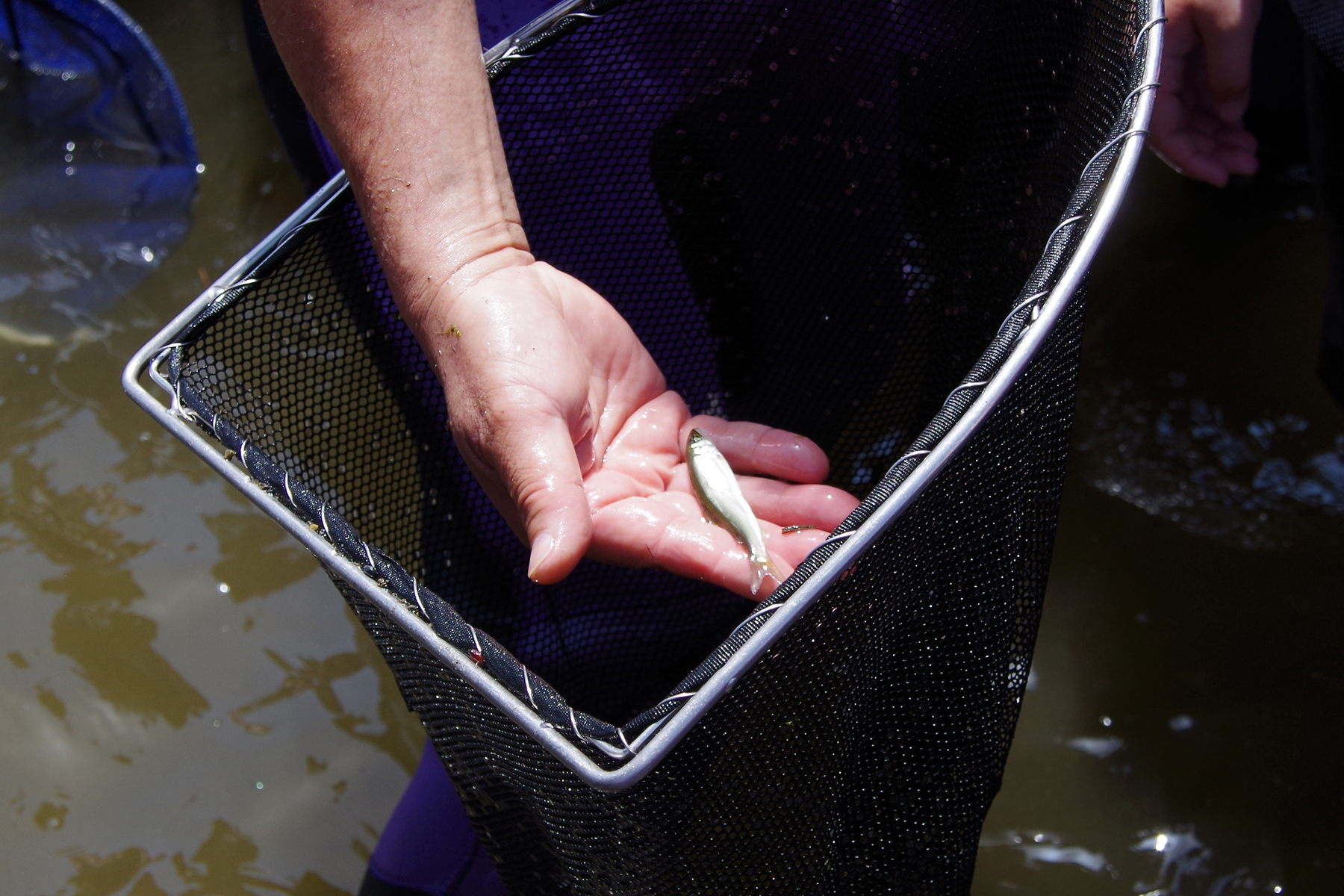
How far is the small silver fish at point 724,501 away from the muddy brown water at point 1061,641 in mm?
997

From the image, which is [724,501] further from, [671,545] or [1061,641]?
[1061,641]

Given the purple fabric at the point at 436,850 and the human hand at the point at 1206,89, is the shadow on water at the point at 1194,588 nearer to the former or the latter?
the human hand at the point at 1206,89

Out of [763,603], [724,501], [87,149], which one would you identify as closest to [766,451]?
[724,501]

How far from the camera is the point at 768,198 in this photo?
2.04m

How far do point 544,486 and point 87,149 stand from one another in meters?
3.20

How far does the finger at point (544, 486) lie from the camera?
4.25 ft

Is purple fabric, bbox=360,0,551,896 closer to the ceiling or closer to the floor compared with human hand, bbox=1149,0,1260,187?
closer to the floor

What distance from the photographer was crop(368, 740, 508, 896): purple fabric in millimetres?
1899

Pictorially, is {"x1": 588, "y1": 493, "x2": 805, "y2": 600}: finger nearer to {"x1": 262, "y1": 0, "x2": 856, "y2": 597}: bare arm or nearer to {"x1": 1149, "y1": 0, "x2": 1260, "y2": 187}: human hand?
{"x1": 262, "y1": 0, "x2": 856, "y2": 597}: bare arm

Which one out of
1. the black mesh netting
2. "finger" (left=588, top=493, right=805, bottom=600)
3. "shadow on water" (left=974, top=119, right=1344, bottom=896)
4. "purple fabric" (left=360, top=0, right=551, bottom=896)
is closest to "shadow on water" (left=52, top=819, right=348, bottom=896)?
"purple fabric" (left=360, top=0, right=551, bottom=896)

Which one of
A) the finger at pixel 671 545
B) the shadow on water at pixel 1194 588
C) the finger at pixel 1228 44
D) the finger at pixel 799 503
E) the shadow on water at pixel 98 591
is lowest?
the shadow on water at pixel 1194 588

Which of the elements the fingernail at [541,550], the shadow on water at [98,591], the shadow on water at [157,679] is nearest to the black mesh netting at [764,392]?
the fingernail at [541,550]

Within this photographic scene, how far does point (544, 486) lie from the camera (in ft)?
4.50

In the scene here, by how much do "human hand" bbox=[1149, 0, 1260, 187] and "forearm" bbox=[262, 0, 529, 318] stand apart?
156 centimetres
